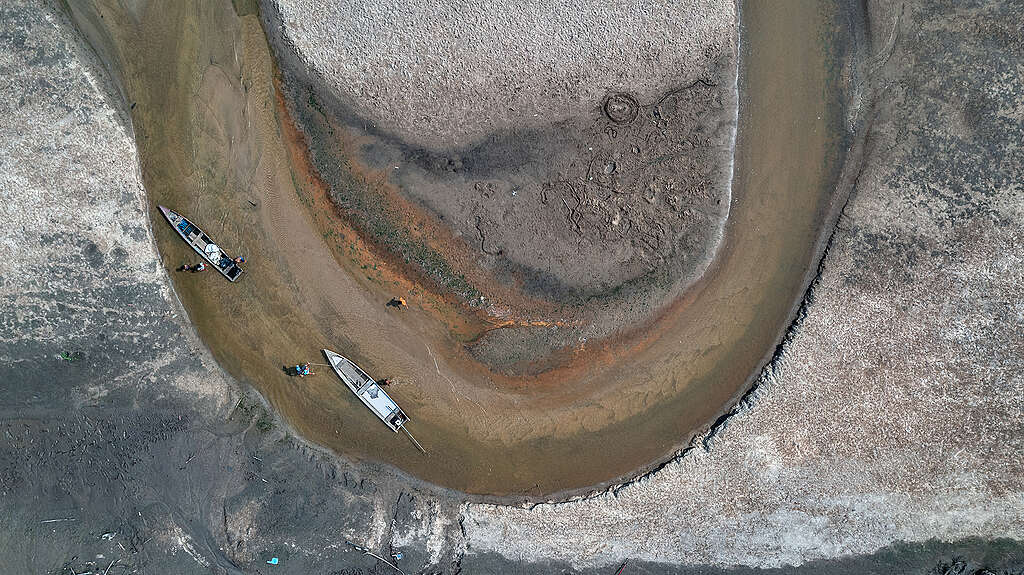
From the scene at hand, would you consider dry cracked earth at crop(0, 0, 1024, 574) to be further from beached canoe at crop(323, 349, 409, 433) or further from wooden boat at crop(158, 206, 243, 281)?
beached canoe at crop(323, 349, 409, 433)

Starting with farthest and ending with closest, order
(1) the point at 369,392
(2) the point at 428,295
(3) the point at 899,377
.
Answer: (2) the point at 428,295
(1) the point at 369,392
(3) the point at 899,377

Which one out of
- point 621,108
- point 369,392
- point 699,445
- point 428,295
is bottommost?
point 369,392

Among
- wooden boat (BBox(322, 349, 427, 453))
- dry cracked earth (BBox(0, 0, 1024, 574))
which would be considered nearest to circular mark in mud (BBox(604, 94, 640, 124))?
dry cracked earth (BBox(0, 0, 1024, 574))

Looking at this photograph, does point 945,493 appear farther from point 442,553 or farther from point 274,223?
point 274,223

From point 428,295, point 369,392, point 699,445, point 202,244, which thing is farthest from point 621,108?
point 202,244

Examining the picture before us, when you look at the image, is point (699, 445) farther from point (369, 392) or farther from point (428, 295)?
point (369, 392)

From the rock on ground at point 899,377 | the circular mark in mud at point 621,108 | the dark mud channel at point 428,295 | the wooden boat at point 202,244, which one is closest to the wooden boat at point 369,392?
the dark mud channel at point 428,295

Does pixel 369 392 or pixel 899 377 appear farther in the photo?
pixel 369 392

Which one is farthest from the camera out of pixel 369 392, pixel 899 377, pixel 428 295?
pixel 428 295

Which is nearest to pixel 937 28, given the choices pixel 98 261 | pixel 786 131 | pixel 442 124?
pixel 786 131

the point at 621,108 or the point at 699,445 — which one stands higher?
the point at 621,108
